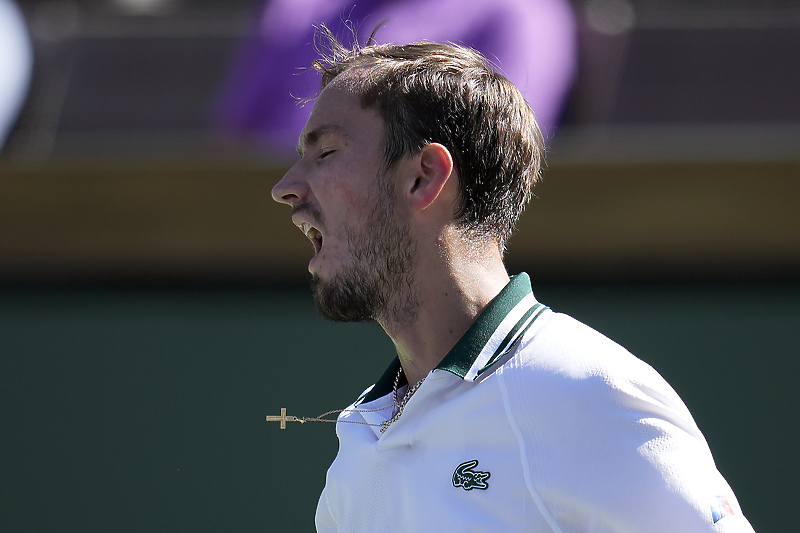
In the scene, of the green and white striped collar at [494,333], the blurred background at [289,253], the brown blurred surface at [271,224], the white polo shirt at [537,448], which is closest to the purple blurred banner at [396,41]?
the blurred background at [289,253]

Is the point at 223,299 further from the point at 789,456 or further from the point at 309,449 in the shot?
the point at 789,456

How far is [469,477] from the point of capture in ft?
4.31

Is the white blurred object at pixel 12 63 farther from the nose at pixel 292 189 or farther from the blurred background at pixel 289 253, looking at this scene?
the nose at pixel 292 189

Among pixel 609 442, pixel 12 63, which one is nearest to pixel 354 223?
pixel 609 442

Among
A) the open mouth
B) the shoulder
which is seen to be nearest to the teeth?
the open mouth

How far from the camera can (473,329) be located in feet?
4.81

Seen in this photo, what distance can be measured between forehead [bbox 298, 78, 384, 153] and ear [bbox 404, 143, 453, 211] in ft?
0.32

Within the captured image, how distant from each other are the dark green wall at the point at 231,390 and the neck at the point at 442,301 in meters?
2.28

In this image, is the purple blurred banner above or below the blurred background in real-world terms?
above

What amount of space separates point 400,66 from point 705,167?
2419 mm

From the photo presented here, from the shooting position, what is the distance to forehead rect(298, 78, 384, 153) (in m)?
1.64

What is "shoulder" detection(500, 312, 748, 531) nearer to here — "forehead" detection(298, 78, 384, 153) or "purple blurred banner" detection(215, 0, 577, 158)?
"forehead" detection(298, 78, 384, 153)

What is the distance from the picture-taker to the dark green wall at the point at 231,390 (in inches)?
147

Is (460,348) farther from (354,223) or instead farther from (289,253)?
(289,253)
